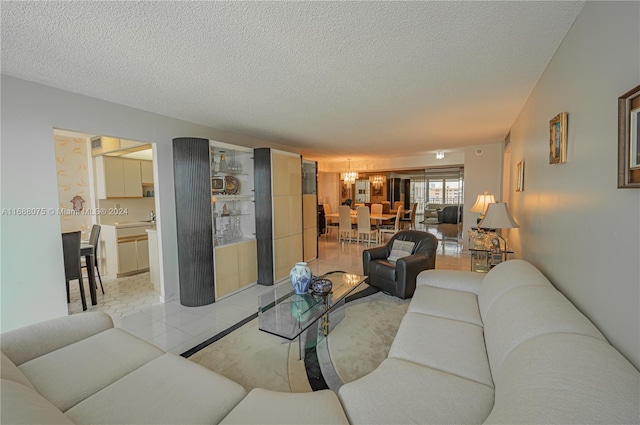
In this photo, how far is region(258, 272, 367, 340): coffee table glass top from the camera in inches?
93.6

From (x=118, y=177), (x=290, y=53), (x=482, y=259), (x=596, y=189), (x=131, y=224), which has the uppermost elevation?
(x=290, y=53)

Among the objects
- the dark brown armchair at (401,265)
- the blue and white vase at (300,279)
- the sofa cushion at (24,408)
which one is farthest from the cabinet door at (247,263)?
the sofa cushion at (24,408)

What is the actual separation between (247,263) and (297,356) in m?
2.14

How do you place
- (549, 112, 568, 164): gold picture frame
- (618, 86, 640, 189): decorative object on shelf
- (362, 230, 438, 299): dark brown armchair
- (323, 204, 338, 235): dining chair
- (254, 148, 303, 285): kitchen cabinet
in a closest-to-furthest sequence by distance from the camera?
(618, 86, 640, 189): decorative object on shelf → (549, 112, 568, 164): gold picture frame → (362, 230, 438, 299): dark brown armchair → (254, 148, 303, 285): kitchen cabinet → (323, 204, 338, 235): dining chair

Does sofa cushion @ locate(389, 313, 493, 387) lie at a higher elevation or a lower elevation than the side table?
lower

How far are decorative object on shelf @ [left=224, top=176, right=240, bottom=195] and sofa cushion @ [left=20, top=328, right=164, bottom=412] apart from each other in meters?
2.66

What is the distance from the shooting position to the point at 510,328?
1501mm

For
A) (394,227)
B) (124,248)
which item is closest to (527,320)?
(124,248)

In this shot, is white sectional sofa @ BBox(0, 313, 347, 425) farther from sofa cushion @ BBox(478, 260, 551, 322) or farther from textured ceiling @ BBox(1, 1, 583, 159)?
textured ceiling @ BBox(1, 1, 583, 159)

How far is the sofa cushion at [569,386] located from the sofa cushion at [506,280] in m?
0.76

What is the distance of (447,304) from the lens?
7.72 ft

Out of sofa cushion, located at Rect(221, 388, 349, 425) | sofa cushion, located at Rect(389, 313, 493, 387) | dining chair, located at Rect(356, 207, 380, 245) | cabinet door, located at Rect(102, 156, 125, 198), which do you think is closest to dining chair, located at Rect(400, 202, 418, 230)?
dining chair, located at Rect(356, 207, 380, 245)

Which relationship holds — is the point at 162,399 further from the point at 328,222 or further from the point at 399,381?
the point at 328,222

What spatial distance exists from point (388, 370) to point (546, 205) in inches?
73.3
